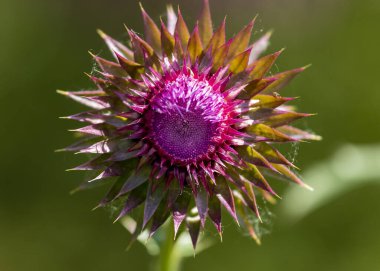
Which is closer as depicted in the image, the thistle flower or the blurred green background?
the thistle flower

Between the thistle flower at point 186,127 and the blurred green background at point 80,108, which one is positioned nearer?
the thistle flower at point 186,127

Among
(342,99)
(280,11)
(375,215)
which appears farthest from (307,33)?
(375,215)

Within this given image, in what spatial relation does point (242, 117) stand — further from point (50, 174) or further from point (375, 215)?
point (50, 174)

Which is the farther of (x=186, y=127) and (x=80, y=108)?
(x=80, y=108)
